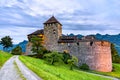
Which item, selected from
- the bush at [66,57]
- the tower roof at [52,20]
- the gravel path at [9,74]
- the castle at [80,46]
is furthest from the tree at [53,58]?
the gravel path at [9,74]

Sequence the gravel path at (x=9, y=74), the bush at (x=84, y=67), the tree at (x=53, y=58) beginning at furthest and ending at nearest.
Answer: the bush at (x=84, y=67)
the tree at (x=53, y=58)
the gravel path at (x=9, y=74)

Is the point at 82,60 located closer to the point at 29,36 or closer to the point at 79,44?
the point at 79,44

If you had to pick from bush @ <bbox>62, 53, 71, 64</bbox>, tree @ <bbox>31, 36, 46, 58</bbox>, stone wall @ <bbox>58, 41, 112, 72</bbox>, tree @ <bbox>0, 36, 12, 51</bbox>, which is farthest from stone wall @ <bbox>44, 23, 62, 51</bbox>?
tree @ <bbox>0, 36, 12, 51</bbox>

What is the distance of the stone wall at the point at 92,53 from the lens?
82512mm

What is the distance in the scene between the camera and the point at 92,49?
82688 mm

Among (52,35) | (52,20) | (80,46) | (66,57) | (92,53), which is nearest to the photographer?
(66,57)

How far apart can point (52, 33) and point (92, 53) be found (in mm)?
18295

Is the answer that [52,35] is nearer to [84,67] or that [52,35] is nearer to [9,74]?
[84,67]

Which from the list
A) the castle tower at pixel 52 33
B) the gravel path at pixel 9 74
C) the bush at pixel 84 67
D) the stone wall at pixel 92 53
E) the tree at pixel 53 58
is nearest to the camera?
the gravel path at pixel 9 74

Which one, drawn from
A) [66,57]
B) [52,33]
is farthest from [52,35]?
[66,57]

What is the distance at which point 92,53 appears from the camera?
8262 centimetres

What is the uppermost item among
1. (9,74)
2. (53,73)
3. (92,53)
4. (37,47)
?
(37,47)

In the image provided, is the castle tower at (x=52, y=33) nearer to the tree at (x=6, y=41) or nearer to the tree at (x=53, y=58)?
the tree at (x=53, y=58)

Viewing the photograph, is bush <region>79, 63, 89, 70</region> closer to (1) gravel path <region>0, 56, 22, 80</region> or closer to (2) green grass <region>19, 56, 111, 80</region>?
(2) green grass <region>19, 56, 111, 80</region>
